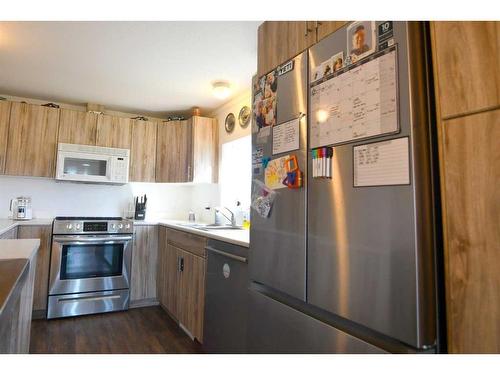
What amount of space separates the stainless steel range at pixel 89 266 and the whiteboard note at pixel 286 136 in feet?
7.38

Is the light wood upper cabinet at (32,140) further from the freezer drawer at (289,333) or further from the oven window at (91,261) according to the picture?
the freezer drawer at (289,333)

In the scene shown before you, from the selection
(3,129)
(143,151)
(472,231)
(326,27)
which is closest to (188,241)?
(143,151)

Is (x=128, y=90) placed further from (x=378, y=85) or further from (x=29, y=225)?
(x=378, y=85)

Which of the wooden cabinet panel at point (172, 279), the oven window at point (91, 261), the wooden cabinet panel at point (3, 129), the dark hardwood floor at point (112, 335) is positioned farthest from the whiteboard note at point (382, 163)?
the wooden cabinet panel at point (3, 129)

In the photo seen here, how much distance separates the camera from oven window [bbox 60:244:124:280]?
9.39ft

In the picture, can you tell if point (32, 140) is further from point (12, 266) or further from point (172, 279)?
point (12, 266)

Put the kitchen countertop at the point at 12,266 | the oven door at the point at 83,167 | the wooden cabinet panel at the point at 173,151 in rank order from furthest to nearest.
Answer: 1. the wooden cabinet panel at the point at 173,151
2. the oven door at the point at 83,167
3. the kitchen countertop at the point at 12,266

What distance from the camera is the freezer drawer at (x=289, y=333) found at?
3.36ft

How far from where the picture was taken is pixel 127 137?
3.49m

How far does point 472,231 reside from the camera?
2.60 feet

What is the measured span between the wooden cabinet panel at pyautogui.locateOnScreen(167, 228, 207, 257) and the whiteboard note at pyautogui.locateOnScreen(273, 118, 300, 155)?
104cm
